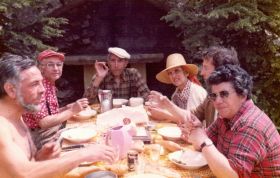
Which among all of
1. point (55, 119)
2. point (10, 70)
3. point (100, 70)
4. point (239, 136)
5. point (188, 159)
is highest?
point (10, 70)

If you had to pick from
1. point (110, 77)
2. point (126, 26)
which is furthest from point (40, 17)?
point (126, 26)

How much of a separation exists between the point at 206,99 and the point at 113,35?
4455mm

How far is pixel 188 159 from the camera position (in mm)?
2691

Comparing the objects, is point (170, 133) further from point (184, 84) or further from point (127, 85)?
point (127, 85)

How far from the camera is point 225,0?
594 centimetres

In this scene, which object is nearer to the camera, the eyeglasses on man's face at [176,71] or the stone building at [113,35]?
the eyeglasses on man's face at [176,71]

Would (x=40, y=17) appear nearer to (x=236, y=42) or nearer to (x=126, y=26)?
(x=126, y=26)

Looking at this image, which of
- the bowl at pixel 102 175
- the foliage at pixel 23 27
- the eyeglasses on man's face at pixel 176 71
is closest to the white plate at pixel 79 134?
the bowl at pixel 102 175

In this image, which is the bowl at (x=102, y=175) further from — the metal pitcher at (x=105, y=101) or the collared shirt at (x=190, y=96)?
the collared shirt at (x=190, y=96)

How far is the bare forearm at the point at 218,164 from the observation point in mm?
2297

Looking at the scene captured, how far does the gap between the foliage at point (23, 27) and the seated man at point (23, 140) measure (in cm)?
310

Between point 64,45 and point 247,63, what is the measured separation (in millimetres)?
3915

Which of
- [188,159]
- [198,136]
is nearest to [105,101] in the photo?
[188,159]

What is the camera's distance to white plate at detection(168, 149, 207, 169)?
2576 millimetres
